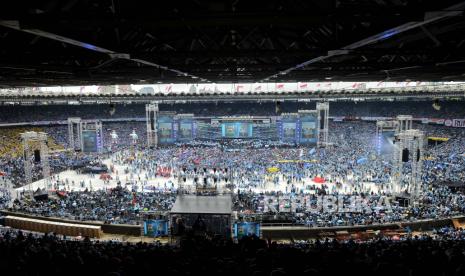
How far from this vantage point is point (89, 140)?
3447cm

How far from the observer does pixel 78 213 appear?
21.0 meters

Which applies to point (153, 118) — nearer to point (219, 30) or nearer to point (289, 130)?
point (289, 130)

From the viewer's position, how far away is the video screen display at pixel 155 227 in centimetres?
1748

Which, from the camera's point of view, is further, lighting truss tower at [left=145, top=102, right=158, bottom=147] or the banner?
lighting truss tower at [left=145, top=102, right=158, bottom=147]

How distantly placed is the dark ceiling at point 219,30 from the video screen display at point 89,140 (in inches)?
962

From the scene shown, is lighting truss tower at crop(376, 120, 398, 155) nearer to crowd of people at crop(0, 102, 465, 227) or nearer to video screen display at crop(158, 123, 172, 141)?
crowd of people at crop(0, 102, 465, 227)

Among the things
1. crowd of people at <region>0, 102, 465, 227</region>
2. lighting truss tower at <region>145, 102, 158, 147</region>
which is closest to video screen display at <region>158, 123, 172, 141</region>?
lighting truss tower at <region>145, 102, 158, 147</region>

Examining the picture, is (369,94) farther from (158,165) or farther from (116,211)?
(116,211)

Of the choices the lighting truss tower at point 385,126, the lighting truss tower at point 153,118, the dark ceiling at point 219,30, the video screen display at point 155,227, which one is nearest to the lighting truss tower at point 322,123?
the lighting truss tower at point 385,126

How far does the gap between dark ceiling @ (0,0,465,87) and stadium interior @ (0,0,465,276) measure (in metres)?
0.03

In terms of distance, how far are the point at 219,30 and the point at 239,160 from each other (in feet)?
106

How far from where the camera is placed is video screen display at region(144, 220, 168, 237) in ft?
57.4

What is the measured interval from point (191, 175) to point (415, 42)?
27.8 metres

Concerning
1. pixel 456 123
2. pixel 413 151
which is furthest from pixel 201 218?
pixel 456 123
